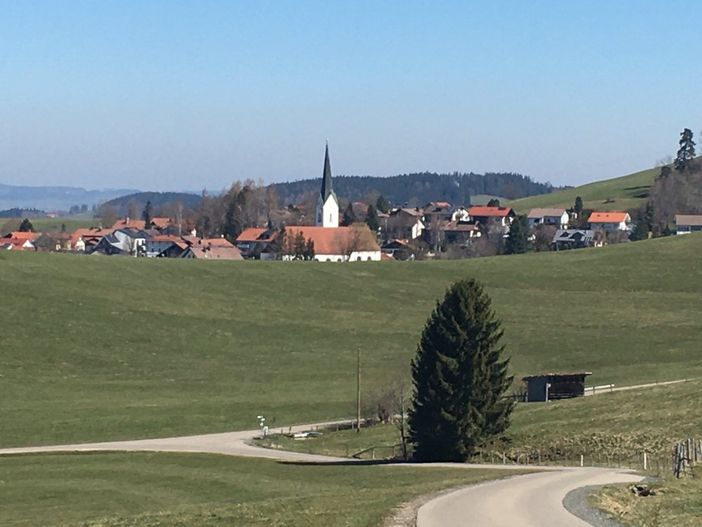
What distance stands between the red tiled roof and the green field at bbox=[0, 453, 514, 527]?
12759 centimetres

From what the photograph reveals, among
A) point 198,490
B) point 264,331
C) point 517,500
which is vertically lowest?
point 198,490

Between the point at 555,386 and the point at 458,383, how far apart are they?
Answer: 23073 mm

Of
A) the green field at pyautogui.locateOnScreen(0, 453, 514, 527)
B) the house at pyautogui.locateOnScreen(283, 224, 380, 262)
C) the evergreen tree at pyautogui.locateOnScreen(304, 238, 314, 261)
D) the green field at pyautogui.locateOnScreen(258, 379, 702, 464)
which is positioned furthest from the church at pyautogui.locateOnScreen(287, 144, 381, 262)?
the green field at pyautogui.locateOnScreen(0, 453, 514, 527)

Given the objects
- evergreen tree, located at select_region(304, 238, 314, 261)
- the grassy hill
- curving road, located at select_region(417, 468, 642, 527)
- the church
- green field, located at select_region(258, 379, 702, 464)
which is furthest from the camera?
the church

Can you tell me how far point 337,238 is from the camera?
186000 mm

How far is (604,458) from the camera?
47250 millimetres

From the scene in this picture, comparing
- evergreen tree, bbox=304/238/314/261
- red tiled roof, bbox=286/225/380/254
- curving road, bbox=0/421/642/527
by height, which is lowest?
curving road, bbox=0/421/642/527

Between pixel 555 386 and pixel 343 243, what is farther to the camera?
pixel 343 243

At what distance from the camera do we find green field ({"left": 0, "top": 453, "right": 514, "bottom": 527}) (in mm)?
27823

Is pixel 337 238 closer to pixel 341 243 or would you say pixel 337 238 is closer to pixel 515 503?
pixel 341 243

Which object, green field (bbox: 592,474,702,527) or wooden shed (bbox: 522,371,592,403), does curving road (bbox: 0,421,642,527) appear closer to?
green field (bbox: 592,474,702,527)

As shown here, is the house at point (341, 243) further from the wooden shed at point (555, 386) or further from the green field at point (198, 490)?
the green field at point (198, 490)

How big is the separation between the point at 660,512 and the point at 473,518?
4.05 meters

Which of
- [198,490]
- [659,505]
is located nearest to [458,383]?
[198,490]
